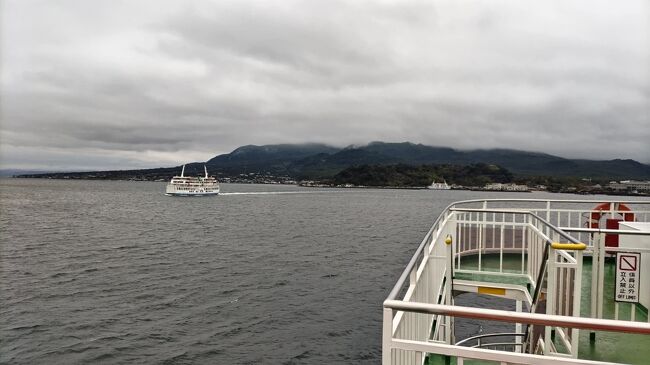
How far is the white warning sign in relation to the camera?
18.4 feet

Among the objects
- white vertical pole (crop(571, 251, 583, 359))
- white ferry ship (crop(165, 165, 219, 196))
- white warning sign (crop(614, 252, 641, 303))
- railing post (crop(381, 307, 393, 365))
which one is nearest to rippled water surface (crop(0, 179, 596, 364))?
white warning sign (crop(614, 252, 641, 303))

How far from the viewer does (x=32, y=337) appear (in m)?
15.6

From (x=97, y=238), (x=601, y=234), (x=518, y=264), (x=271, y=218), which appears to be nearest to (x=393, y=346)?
(x=601, y=234)

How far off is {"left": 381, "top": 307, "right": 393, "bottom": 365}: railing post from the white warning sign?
4.17m

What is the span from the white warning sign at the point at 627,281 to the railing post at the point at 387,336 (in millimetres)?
4166

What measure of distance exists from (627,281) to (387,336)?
14.7 feet

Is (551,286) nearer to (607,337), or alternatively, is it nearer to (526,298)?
(607,337)

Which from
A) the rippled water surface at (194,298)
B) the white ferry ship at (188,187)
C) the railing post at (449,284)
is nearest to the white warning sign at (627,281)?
the railing post at (449,284)

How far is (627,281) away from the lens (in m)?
5.70

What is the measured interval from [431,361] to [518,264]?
5827mm

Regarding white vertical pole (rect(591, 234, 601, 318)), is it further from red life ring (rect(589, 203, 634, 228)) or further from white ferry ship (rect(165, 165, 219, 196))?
white ferry ship (rect(165, 165, 219, 196))

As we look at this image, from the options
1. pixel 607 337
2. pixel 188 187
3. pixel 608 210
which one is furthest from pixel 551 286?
pixel 188 187

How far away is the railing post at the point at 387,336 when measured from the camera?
2.78 m

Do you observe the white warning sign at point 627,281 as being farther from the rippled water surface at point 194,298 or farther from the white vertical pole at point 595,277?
the rippled water surface at point 194,298
